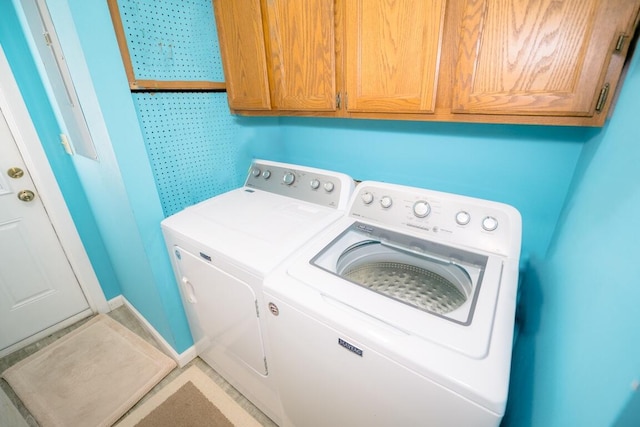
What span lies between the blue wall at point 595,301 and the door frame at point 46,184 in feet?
8.84

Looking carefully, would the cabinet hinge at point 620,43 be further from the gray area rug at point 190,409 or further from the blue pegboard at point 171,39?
the gray area rug at point 190,409

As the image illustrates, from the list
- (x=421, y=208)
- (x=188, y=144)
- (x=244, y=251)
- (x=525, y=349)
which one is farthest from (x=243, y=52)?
(x=525, y=349)

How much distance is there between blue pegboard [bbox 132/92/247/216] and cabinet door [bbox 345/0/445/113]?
34.6 inches

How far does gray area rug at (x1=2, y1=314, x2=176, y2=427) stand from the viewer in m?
1.55

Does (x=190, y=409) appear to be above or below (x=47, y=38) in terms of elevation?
below

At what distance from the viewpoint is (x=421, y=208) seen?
1.23 metres

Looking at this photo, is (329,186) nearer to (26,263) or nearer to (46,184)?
(46,184)

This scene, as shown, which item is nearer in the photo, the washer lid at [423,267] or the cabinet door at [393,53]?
the washer lid at [423,267]

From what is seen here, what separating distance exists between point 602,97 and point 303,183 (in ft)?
4.06

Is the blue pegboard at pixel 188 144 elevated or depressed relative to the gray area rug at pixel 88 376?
elevated

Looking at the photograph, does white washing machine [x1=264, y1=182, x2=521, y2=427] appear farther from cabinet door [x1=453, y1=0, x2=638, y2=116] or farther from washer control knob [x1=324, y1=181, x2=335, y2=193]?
cabinet door [x1=453, y1=0, x2=638, y2=116]

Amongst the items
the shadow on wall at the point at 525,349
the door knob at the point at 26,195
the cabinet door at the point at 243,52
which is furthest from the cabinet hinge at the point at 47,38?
the shadow on wall at the point at 525,349

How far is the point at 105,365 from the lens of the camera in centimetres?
182

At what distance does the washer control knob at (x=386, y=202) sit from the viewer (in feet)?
4.29
